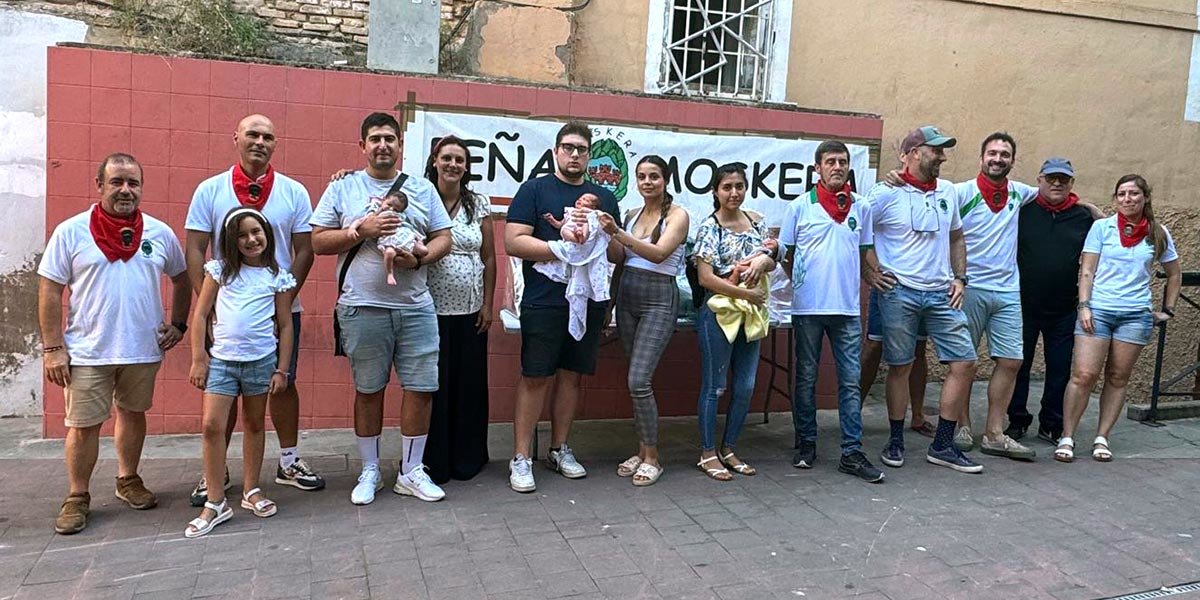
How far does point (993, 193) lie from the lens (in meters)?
5.39

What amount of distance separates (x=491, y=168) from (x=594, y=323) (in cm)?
164

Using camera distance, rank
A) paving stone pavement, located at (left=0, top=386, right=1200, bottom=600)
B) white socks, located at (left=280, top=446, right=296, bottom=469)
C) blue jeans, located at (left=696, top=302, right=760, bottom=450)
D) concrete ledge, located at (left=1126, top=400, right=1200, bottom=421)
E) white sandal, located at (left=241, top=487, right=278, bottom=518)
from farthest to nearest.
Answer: concrete ledge, located at (left=1126, top=400, right=1200, bottom=421), blue jeans, located at (left=696, top=302, right=760, bottom=450), white socks, located at (left=280, top=446, right=296, bottom=469), white sandal, located at (left=241, top=487, right=278, bottom=518), paving stone pavement, located at (left=0, top=386, right=1200, bottom=600)

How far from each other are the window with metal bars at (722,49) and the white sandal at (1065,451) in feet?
11.3

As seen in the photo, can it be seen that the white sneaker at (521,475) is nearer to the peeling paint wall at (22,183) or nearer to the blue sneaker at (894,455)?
the blue sneaker at (894,455)

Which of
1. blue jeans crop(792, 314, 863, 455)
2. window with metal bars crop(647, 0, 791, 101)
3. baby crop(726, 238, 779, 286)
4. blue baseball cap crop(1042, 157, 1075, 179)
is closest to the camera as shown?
baby crop(726, 238, 779, 286)

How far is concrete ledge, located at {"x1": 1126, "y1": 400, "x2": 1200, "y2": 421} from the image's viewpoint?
637 cm

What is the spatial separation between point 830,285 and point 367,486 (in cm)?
270

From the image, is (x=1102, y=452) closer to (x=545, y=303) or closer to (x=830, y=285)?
(x=830, y=285)

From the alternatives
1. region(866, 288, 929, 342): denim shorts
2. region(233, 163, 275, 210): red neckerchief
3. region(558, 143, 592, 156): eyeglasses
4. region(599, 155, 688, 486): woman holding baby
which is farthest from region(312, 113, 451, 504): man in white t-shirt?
region(866, 288, 929, 342): denim shorts

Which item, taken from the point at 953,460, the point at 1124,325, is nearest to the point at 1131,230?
the point at 1124,325

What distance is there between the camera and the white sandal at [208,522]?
3.85 metres

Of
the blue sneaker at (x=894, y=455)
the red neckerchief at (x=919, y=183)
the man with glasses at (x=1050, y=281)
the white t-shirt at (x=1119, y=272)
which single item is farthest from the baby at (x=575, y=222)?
the white t-shirt at (x=1119, y=272)

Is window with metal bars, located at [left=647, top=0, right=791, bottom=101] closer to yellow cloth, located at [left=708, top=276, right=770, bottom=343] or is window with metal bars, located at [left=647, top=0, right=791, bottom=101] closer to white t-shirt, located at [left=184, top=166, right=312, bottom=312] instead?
yellow cloth, located at [left=708, top=276, right=770, bottom=343]

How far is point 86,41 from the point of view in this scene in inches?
236
